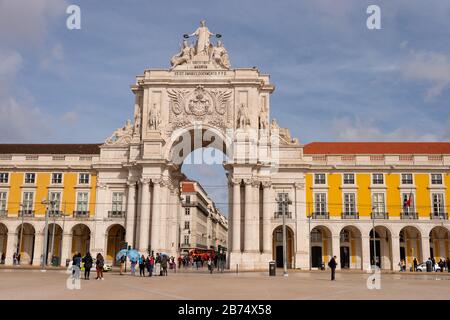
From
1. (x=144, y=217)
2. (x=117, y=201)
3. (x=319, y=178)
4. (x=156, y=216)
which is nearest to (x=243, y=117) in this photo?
(x=319, y=178)

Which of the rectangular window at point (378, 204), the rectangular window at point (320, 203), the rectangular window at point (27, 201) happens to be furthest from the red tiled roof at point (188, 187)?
the rectangular window at point (378, 204)

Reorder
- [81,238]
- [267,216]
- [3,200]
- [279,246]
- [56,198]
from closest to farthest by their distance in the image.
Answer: [267,216] < [279,246] < [56,198] < [3,200] < [81,238]

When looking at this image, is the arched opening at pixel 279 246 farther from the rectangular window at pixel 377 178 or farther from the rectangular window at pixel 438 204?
the rectangular window at pixel 438 204

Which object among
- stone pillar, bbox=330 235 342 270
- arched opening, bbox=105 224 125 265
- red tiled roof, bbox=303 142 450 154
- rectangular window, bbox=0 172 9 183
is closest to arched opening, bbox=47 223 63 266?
arched opening, bbox=105 224 125 265

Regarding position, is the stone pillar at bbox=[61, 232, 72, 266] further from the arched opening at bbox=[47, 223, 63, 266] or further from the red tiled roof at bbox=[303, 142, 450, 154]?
the red tiled roof at bbox=[303, 142, 450, 154]

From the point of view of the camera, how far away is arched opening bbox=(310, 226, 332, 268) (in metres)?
54.6

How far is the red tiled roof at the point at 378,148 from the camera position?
5897 cm

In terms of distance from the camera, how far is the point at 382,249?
180 feet

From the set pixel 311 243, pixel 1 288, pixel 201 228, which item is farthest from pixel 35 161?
pixel 201 228

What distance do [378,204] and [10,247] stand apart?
4092 centimetres

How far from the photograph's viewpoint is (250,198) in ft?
169

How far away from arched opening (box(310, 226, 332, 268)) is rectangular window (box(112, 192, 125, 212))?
21791 mm

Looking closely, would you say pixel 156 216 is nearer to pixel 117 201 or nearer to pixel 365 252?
pixel 117 201
